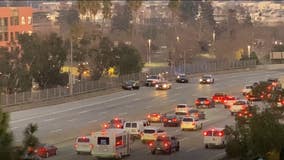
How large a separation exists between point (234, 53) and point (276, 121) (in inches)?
4585

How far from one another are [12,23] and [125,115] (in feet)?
181

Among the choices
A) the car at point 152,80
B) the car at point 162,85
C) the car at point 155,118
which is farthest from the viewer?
the car at point 152,80

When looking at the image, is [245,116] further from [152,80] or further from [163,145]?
[152,80]

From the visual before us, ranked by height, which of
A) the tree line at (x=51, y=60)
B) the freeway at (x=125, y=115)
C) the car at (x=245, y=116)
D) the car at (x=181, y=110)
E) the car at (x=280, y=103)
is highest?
the tree line at (x=51, y=60)

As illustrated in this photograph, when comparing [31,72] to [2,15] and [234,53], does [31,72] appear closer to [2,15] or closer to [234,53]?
[2,15]

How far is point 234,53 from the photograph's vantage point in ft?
510

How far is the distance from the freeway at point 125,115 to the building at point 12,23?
2904 cm

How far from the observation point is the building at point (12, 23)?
112 meters

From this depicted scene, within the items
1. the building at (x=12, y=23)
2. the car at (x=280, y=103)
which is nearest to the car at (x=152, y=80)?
the building at (x=12, y=23)

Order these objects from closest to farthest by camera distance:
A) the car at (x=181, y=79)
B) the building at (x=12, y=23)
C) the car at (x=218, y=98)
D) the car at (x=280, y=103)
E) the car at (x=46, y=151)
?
the car at (x=46, y=151)
the car at (x=280, y=103)
the car at (x=218, y=98)
the car at (x=181, y=79)
the building at (x=12, y=23)

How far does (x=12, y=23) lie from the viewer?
115m

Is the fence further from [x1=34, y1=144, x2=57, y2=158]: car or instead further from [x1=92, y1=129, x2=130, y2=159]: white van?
[x1=92, y1=129, x2=130, y2=159]: white van

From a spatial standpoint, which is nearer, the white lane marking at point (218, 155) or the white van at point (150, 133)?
the white lane marking at point (218, 155)

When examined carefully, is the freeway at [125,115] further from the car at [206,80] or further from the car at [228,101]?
the car at [206,80]
